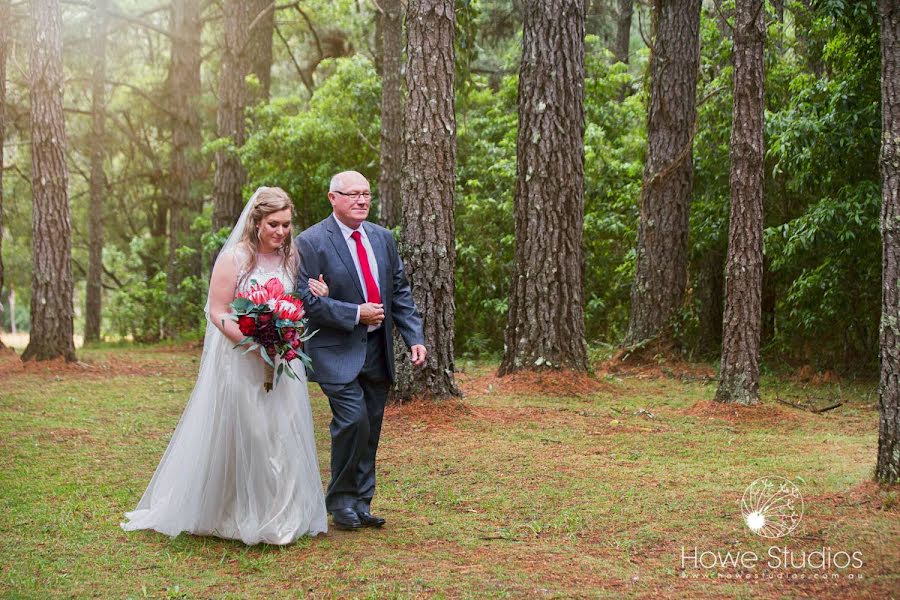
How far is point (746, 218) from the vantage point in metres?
10.4

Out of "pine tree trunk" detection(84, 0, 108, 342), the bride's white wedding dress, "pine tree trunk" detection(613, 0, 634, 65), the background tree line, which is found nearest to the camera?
the bride's white wedding dress

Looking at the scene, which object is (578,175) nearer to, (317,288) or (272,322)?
(317,288)

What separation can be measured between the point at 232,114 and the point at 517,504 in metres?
14.8

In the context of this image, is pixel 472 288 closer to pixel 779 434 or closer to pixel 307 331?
pixel 779 434

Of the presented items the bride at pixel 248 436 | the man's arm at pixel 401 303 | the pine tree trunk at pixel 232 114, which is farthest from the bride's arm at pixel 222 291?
the pine tree trunk at pixel 232 114

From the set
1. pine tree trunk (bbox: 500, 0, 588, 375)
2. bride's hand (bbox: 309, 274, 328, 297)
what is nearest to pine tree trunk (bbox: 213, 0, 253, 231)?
pine tree trunk (bbox: 500, 0, 588, 375)

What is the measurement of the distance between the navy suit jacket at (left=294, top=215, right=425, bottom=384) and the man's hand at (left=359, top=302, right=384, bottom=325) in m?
0.05

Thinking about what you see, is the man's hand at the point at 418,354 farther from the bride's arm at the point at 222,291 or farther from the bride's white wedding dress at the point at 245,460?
the bride's arm at the point at 222,291

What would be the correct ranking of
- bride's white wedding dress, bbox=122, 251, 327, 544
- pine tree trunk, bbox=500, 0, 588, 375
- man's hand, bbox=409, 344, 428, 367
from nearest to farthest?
bride's white wedding dress, bbox=122, 251, 327, 544 < man's hand, bbox=409, 344, 428, 367 < pine tree trunk, bbox=500, 0, 588, 375

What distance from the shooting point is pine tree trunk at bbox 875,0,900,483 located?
20.2ft

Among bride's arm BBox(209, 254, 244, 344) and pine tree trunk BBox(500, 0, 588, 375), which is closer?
bride's arm BBox(209, 254, 244, 344)

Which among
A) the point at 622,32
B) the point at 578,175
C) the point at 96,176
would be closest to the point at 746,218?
the point at 578,175

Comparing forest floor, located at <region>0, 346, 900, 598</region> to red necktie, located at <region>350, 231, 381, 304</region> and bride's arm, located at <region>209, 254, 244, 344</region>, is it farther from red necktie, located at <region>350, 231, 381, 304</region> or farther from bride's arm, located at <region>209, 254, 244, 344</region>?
red necktie, located at <region>350, 231, 381, 304</region>

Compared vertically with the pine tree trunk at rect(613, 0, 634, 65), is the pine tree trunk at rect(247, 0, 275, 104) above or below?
below
